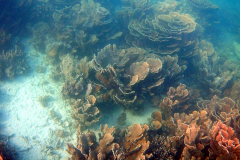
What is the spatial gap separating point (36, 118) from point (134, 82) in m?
→ 3.49

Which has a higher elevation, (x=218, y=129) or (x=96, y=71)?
(x=218, y=129)

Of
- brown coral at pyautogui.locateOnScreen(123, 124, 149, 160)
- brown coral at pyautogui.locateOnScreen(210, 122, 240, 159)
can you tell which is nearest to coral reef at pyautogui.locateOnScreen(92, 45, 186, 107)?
brown coral at pyautogui.locateOnScreen(123, 124, 149, 160)

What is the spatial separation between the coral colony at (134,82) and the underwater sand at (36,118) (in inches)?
8.6

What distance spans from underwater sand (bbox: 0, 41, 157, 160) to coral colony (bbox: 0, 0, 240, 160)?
0.71 feet

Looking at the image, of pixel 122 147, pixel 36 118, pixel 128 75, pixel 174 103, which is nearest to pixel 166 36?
pixel 128 75

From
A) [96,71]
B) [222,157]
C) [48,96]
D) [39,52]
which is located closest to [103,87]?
[96,71]

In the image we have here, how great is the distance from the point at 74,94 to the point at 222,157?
13.9 ft

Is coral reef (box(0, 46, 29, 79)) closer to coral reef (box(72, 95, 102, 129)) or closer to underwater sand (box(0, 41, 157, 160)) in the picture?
underwater sand (box(0, 41, 157, 160))

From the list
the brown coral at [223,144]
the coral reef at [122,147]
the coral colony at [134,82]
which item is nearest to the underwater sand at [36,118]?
the coral colony at [134,82]

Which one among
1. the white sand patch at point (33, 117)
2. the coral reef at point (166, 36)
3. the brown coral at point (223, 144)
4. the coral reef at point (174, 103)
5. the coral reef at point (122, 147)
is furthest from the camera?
the coral reef at point (166, 36)

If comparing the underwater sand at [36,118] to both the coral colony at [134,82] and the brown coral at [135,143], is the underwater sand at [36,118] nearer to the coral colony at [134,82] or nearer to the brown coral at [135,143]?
the coral colony at [134,82]

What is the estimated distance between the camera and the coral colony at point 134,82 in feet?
10.4

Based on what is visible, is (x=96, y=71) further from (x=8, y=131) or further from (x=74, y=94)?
(x=8, y=131)

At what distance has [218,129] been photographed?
3.14m
